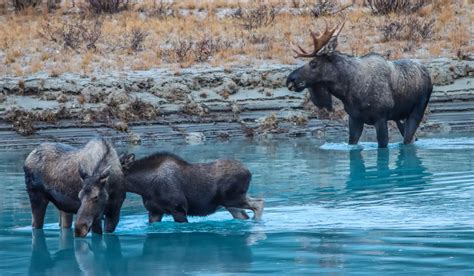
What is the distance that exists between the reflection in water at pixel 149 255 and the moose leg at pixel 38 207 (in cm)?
27

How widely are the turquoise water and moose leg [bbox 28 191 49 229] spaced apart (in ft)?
0.65

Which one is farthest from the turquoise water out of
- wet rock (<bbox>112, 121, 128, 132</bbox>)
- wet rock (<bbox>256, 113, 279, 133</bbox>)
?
wet rock (<bbox>256, 113, 279, 133</bbox>)

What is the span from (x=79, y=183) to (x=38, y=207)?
876 millimetres

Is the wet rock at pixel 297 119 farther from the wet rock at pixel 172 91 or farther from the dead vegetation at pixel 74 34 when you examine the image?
the dead vegetation at pixel 74 34

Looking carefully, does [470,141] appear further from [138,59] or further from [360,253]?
[360,253]

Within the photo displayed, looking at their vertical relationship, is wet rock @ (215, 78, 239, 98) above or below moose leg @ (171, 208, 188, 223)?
below

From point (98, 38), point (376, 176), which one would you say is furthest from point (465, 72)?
point (376, 176)

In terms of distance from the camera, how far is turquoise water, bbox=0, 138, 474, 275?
12.2m

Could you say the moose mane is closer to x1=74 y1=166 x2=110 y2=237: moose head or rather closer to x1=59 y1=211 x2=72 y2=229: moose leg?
x1=59 y1=211 x2=72 y2=229: moose leg

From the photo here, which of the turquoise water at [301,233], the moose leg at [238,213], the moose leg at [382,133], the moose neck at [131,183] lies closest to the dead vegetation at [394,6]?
the moose leg at [382,133]

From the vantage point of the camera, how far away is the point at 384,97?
72.4 ft

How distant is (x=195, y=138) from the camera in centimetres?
2506

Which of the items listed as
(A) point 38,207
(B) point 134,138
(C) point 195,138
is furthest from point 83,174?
(C) point 195,138

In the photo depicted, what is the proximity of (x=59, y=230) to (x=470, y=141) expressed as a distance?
1022 cm
